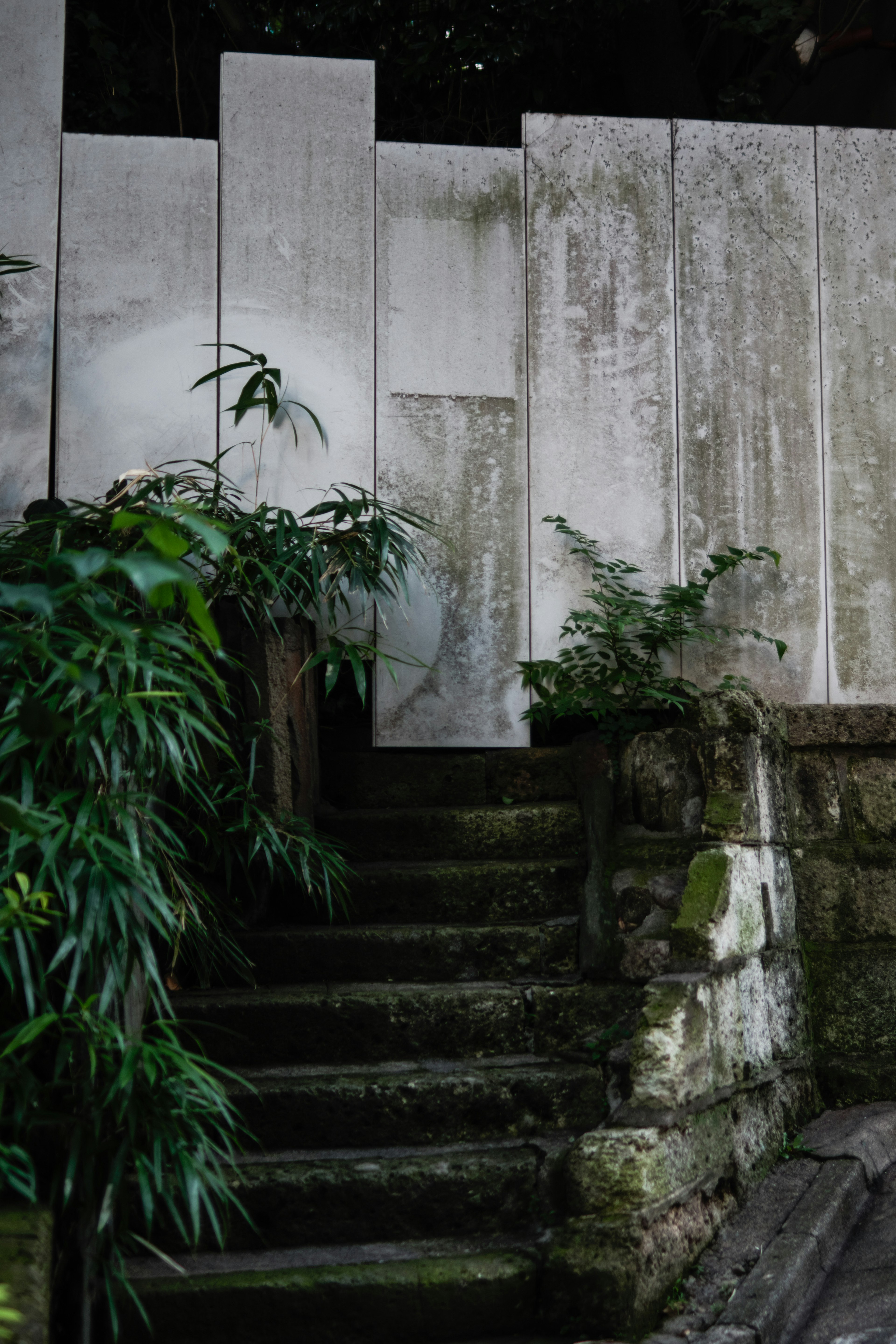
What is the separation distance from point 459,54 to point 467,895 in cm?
368

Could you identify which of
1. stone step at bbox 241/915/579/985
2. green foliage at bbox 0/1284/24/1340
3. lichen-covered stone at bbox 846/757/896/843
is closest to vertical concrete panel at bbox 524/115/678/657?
lichen-covered stone at bbox 846/757/896/843

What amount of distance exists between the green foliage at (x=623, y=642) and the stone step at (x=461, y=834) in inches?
14.3

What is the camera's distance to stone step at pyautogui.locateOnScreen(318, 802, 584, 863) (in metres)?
3.60

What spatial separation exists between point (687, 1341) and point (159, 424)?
3.22 meters

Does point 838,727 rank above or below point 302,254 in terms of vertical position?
below

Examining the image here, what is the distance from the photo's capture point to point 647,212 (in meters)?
4.29

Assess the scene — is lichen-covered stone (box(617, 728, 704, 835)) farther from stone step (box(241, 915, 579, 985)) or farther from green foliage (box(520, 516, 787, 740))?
stone step (box(241, 915, 579, 985))

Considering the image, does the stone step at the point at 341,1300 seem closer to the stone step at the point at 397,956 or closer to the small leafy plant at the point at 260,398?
the stone step at the point at 397,956

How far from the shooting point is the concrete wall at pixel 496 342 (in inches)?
160

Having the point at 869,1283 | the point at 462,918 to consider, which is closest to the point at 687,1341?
the point at 869,1283

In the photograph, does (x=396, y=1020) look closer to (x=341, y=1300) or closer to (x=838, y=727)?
(x=341, y=1300)

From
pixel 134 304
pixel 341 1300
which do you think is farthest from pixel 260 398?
pixel 341 1300

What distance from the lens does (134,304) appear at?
4.08m

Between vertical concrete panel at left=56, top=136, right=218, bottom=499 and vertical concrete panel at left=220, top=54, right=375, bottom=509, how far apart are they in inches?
4.0
